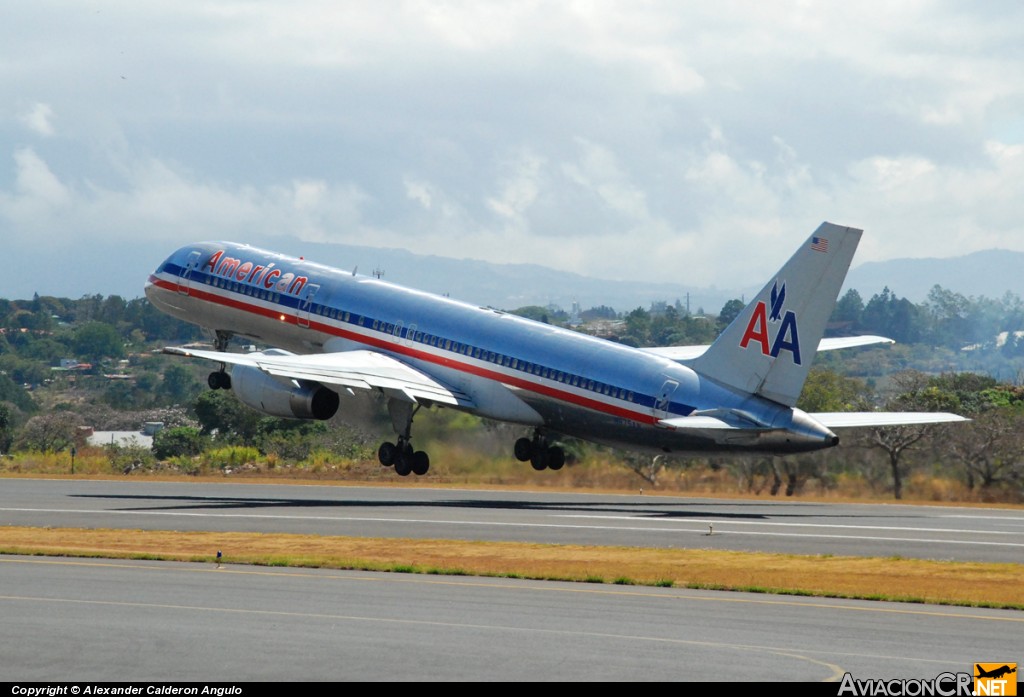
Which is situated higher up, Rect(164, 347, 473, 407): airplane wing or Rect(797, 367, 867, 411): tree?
Rect(797, 367, 867, 411): tree

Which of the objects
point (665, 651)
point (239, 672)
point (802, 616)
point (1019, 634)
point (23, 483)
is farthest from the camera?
point (23, 483)

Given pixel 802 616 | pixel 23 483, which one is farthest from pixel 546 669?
pixel 23 483

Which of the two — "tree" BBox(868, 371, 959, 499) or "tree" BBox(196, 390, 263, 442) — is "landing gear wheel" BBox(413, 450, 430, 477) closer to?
"tree" BBox(868, 371, 959, 499)

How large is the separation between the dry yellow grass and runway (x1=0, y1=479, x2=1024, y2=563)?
2.00 metres

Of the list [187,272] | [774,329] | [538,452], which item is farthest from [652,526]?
[187,272]

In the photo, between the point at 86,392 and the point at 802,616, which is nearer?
the point at 802,616

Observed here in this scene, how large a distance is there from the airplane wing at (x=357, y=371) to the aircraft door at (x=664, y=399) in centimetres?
891

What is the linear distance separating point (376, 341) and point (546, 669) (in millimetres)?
37558

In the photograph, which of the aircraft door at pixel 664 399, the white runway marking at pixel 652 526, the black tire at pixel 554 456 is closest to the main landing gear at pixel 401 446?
the black tire at pixel 554 456

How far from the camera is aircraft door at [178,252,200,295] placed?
62.6 m

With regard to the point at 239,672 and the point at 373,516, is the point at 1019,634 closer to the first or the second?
the point at 239,672

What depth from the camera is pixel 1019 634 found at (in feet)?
80.0

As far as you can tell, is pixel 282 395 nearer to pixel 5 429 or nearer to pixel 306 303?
pixel 306 303

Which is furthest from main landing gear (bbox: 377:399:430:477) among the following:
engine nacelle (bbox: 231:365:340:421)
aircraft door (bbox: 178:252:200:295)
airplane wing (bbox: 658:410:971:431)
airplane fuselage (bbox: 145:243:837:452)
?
aircraft door (bbox: 178:252:200:295)
